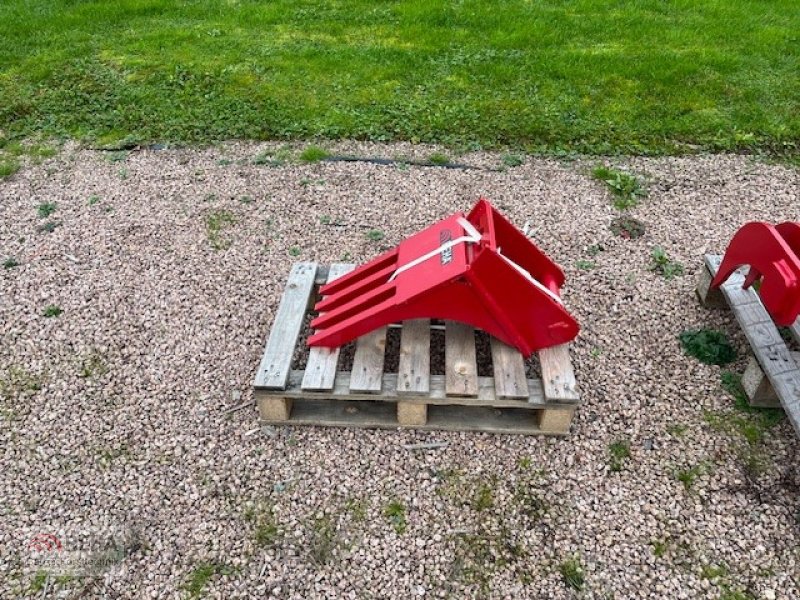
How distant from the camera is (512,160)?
6.37 meters

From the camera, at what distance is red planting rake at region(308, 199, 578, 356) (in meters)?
3.44

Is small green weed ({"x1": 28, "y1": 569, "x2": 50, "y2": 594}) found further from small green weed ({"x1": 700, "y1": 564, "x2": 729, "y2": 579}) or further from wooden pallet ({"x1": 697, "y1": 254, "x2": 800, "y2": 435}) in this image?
wooden pallet ({"x1": 697, "y1": 254, "x2": 800, "y2": 435})

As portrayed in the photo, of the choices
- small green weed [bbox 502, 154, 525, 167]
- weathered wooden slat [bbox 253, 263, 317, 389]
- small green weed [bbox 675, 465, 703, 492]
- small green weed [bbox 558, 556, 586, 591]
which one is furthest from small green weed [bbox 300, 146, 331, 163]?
small green weed [bbox 558, 556, 586, 591]

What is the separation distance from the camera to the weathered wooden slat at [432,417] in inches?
145

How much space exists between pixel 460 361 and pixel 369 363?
0.51 metres

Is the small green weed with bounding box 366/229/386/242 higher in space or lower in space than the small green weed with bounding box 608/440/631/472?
Answer: higher

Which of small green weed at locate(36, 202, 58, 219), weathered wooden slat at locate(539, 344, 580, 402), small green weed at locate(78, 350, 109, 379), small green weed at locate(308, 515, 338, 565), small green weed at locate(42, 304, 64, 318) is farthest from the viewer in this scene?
small green weed at locate(36, 202, 58, 219)

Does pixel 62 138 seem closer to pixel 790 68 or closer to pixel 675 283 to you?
pixel 675 283

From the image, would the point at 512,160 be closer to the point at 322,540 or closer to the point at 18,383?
the point at 322,540

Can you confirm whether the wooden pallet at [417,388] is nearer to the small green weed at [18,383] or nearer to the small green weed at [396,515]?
the small green weed at [396,515]

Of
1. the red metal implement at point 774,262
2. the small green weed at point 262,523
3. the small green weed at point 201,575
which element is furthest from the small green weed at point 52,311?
the red metal implement at point 774,262

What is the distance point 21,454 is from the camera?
3.61 m

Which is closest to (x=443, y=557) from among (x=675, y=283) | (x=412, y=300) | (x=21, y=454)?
(x=412, y=300)

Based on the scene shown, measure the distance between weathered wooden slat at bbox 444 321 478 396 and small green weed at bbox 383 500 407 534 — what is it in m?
0.64
